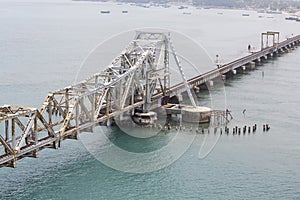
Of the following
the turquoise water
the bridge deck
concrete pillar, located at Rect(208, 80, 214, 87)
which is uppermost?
the bridge deck

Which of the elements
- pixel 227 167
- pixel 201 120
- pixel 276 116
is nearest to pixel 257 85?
pixel 276 116

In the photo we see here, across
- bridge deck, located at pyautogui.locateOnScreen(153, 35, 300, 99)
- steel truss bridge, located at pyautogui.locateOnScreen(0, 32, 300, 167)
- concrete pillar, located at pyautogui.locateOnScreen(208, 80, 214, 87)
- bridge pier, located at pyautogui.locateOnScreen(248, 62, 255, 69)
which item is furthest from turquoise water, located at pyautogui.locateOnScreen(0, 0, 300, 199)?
bridge pier, located at pyautogui.locateOnScreen(248, 62, 255, 69)

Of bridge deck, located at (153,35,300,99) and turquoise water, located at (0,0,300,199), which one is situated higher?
bridge deck, located at (153,35,300,99)

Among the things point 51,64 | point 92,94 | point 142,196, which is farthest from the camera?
point 51,64

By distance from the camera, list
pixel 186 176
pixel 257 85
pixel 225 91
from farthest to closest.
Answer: pixel 257 85, pixel 225 91, pixel 186 176

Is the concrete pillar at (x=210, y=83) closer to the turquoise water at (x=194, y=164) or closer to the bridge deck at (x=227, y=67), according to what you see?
the bridge deck at (x=227, y=67)

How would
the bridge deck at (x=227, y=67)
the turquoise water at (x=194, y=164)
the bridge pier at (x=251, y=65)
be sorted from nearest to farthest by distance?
the turquoise water at (x=194, y=164) < the bridge deck at (x=227, y=67) < the bridge pier at (x=251, y=65)

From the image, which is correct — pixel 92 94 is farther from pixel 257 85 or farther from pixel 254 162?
pixel 257 85

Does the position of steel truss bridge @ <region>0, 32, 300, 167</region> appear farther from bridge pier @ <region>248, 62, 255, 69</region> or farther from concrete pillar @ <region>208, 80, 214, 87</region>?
bridge pier @ <region>248, 62, 255, 69</region>

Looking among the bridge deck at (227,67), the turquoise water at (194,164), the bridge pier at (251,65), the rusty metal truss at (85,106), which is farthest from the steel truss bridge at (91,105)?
the bridge pier at (251,65)

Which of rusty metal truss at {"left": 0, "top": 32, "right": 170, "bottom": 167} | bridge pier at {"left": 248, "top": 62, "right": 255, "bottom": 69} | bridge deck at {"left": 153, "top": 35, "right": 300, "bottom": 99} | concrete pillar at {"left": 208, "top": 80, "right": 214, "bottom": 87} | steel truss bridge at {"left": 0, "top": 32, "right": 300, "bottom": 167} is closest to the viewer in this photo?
rusty metal truss at {"left": 0, "top": 32, "right": 170, "bottom": 167}

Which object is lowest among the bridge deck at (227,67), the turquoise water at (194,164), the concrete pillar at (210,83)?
the turquoise water at (194,164)
